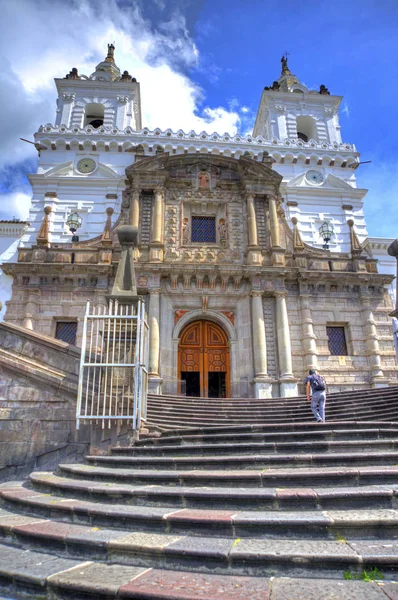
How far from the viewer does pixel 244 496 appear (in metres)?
4.29

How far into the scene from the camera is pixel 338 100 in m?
26.8

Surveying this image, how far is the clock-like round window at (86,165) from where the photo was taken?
21422 mm

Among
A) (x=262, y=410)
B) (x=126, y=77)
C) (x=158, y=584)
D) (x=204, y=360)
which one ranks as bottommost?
(x=158, y=584)

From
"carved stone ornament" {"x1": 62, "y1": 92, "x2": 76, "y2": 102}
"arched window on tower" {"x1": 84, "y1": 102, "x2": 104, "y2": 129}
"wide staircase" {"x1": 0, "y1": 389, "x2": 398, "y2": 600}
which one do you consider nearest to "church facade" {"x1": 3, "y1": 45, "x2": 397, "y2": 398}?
"carved stone ornament" {"x1": 62, "y1": 92, "x2": 76, "y2": 102}

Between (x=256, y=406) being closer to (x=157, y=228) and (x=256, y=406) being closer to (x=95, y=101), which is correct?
(x=157, y=228)

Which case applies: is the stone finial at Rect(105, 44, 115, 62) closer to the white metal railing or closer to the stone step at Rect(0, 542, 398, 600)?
the white metal railing

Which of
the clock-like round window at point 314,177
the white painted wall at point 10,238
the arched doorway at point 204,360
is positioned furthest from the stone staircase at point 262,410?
the clock-like round window at point 314,177

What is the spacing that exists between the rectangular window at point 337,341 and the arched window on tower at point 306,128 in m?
14.5

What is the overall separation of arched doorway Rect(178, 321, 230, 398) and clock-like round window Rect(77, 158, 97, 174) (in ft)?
35.2

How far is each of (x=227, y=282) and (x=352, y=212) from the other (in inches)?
371

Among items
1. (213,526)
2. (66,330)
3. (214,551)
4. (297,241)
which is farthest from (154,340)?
(214,551)

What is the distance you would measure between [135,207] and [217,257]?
460cm

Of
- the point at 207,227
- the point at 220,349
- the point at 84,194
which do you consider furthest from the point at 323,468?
the point at 84,194

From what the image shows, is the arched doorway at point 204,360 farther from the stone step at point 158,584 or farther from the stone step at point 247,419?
the stone step at point 158,584
